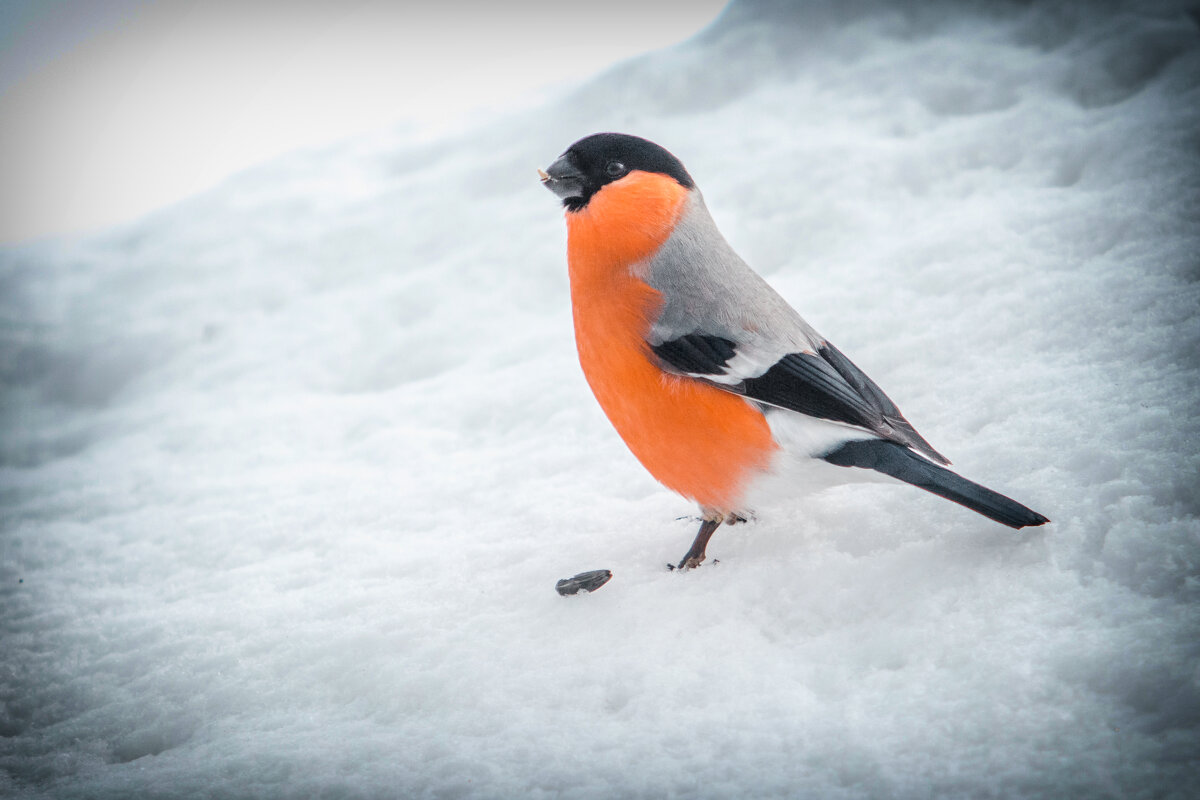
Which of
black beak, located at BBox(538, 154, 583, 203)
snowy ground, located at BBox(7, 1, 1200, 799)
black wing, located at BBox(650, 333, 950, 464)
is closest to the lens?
snowy ground, located at BBox(7, 1, 1200, 799)

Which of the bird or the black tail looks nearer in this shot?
the black tail

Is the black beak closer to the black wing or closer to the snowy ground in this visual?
the black wing

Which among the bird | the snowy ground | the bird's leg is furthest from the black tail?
the bird's leg

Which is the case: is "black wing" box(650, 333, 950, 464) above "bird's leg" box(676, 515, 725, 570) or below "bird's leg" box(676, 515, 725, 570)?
above

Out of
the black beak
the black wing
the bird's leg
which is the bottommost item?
the bird's leg

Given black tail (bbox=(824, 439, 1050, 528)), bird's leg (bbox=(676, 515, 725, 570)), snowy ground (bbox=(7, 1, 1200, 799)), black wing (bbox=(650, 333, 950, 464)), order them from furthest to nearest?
bird's leg (bbox=(676, 515, 725, 570)), black wing (bbox=(650, 333, 950, 464)), black tail (bbox=(824, 439, 1050, 528)), snowy ground (bbox=(7, 1, 1200, 799))

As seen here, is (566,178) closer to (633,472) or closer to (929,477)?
(633,472)

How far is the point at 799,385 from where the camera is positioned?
6.99ft

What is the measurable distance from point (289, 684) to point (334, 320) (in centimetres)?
302

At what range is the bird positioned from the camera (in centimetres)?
212

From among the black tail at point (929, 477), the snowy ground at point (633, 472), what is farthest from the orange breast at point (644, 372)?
the snowy ground at point (633, 472)

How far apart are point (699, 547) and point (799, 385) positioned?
59 cm

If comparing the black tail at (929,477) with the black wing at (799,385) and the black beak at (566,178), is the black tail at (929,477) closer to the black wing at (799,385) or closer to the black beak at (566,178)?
the black wing at (799,385)

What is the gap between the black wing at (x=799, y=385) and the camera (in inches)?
82.7
